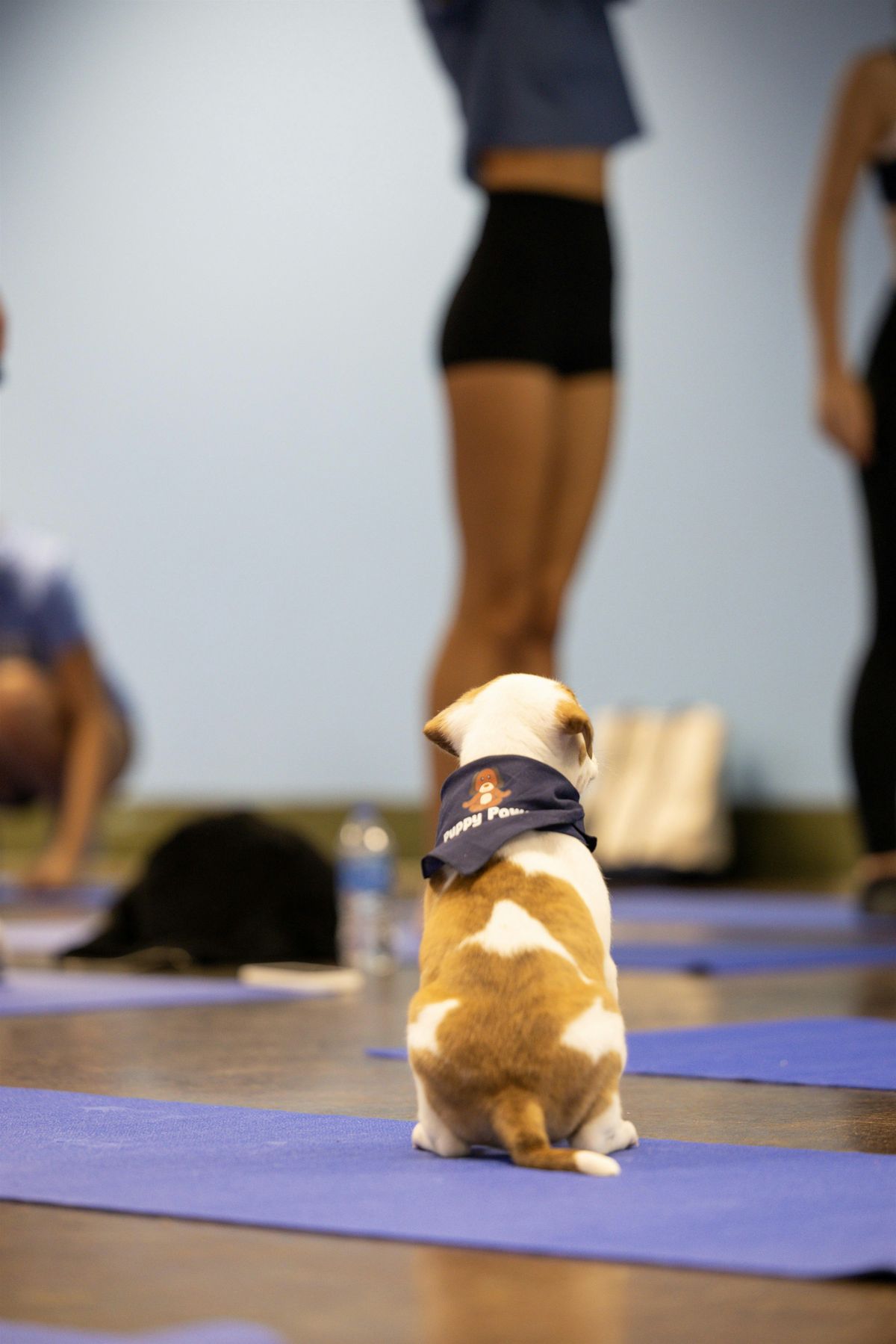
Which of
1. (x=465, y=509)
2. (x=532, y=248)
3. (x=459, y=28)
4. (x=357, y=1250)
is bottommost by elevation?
(x=357, y=1250)

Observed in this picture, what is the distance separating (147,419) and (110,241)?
0.92 metres

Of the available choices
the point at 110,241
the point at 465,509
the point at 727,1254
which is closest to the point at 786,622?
the point at 465,509

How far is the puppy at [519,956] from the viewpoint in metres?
1.63

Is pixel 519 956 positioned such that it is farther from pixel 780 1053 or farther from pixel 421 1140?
pixel 780 1053

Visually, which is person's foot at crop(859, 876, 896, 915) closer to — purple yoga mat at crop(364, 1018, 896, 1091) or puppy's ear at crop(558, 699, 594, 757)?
purple yoga mat at crop(364, 1018, 896, 1091)

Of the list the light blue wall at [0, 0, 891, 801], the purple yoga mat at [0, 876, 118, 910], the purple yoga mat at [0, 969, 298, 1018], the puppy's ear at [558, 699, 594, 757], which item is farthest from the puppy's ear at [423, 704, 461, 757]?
the light blue wall at [0, 0, 891, 801]

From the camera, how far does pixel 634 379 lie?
7.48 metres

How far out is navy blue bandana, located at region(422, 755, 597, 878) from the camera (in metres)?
1.73

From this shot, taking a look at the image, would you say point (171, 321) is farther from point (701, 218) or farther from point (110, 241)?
point (701, 218)

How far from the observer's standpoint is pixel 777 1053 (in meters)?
2.51

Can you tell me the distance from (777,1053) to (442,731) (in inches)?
34.9

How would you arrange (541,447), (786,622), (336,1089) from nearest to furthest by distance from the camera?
(336,1089) → (541,447) → (786,622)

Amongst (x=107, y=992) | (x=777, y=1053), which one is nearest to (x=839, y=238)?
(x=107, y=992)

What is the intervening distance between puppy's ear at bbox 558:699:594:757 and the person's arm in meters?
3.82
